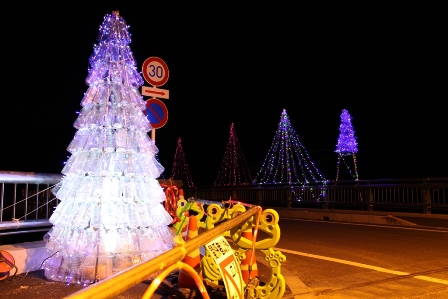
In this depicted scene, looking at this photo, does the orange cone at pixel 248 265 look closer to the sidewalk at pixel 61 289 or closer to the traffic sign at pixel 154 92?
the sidewalk at pixel 61 289

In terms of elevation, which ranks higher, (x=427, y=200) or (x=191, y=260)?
(x=427, y=200)

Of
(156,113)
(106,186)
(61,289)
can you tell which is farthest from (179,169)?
(61,289)

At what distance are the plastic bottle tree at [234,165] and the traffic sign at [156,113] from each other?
30366mm

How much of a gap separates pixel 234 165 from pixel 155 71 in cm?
3196

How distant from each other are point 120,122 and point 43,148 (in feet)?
120

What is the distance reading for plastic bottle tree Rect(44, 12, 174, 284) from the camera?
563cm

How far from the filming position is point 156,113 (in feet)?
26.3

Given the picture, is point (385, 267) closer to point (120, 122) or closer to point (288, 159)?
point (120, 122)

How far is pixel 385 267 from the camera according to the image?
7.13 m

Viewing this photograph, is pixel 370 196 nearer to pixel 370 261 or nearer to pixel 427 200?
pixel 427 200

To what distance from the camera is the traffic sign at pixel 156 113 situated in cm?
790

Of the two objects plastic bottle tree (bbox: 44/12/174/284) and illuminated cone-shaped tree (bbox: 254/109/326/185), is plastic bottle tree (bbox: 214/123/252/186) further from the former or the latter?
plastic bottle tree (bbox: 44/12/174/284)

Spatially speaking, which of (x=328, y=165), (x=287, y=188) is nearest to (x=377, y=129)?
(x=328, y=165)

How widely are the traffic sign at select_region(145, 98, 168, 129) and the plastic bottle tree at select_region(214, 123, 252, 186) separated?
30366 mm
